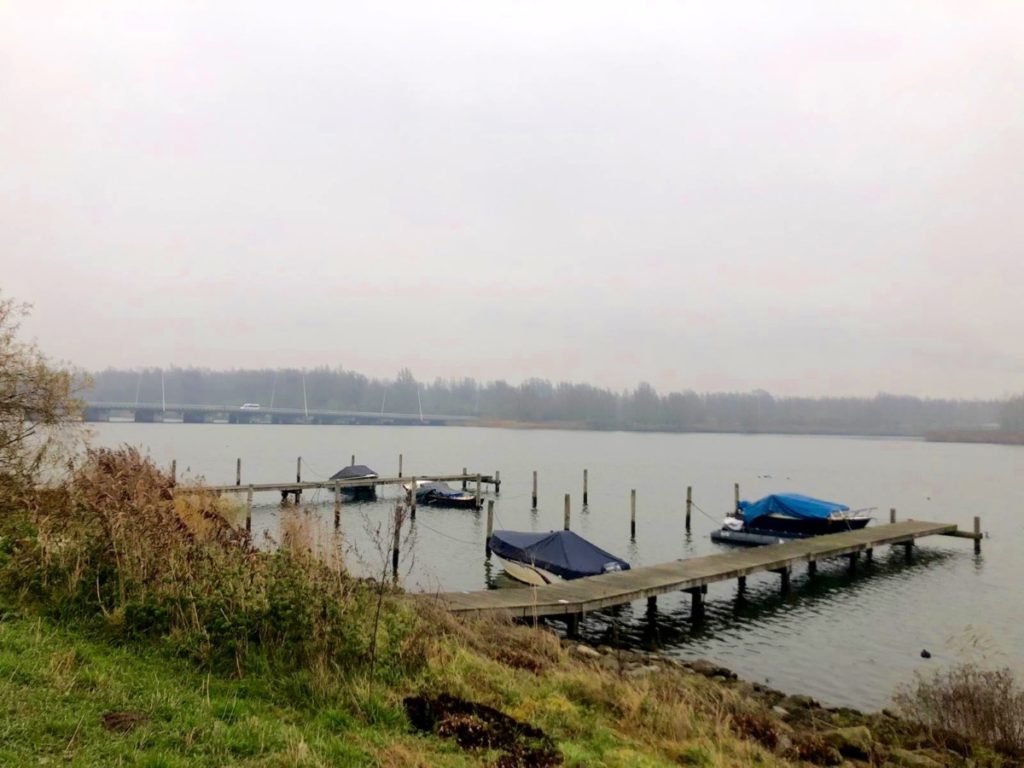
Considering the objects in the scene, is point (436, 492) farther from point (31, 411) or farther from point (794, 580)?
point (31, 411)

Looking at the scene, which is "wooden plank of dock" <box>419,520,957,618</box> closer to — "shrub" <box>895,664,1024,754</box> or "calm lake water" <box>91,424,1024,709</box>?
"calm lake water" <box>91,424,1024,709</box>

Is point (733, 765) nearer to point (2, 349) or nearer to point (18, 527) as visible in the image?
point (18, 527)

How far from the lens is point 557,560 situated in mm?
21703

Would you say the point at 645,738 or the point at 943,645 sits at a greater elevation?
the point at 645,738

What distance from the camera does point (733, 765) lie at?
7.48m

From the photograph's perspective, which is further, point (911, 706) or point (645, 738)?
point (911, 706)

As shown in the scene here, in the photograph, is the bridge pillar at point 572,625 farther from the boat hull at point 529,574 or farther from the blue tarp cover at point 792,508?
the blue tarp cover at point 792,508

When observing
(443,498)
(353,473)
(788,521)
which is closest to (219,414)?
(353,473)

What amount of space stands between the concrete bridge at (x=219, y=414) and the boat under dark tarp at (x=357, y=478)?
7507 centimetres

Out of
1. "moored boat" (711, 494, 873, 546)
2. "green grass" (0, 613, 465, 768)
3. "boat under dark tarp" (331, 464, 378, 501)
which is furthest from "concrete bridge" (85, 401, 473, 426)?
"green grass" (0, 613, 465, 768)

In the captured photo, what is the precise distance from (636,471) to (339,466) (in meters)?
33.1

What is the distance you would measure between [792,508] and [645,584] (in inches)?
707

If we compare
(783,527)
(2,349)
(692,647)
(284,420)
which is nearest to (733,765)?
(692,647)

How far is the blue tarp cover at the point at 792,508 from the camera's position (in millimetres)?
33875
